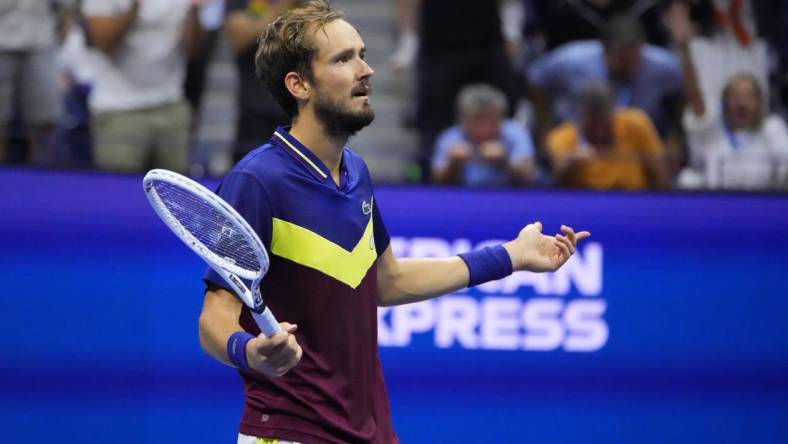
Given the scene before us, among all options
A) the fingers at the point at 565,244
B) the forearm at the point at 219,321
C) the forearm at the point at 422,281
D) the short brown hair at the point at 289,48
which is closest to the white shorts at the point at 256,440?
the forearm at the point at 219,321

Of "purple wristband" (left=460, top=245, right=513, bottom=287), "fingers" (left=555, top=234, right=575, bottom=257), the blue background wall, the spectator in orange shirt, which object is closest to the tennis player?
"purple wristband" (left=460, top=245, right=513, bottom=287)

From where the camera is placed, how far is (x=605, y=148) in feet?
23.7

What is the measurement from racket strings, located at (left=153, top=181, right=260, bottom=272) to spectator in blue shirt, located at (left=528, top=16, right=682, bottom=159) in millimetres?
4237

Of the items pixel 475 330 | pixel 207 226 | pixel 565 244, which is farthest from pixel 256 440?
pixel 475 330

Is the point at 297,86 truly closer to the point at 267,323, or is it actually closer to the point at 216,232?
the point at 216,232

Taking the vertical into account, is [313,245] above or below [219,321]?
above

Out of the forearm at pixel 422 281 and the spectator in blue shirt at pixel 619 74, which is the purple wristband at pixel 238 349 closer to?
the forearm at pixel 422 281

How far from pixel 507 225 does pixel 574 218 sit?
34 centimetres

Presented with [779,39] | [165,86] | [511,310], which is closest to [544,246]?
[511,310]

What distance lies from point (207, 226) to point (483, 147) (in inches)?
140

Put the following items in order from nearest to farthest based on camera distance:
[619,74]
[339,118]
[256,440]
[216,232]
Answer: [216,232] < [256,440] < [339,118] < [619,74]

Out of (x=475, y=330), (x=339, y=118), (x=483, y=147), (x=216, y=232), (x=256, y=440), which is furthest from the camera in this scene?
(x=483, y=147)

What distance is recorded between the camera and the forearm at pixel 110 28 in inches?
292

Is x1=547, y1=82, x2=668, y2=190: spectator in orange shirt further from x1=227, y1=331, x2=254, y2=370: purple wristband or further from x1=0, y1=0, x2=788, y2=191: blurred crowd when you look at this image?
x1=227, y1=331, x2=254, y2=370: purple wristband
